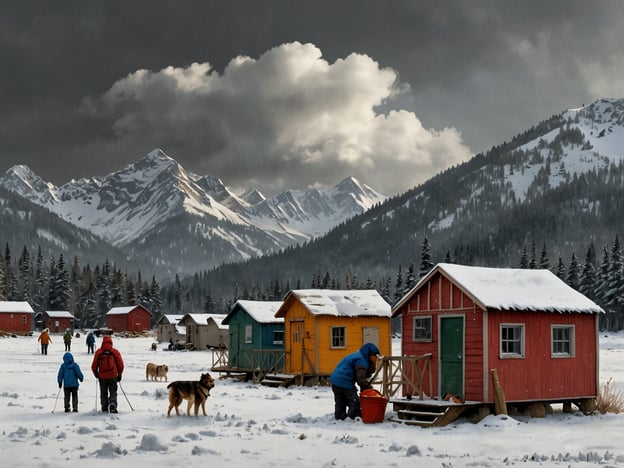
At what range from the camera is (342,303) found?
3675cm

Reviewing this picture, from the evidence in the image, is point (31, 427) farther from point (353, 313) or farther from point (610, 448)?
point (353, 313)

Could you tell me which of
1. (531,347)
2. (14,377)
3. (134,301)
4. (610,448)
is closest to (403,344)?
(531,347)

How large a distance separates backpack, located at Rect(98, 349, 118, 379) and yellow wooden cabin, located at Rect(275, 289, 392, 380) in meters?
15.2

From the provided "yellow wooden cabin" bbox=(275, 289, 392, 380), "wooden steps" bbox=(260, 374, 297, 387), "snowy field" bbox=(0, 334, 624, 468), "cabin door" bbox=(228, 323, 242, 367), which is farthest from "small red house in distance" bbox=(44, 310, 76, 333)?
"snowy field" bbox=(0, 334, 624, 468)

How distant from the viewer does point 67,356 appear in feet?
69.1

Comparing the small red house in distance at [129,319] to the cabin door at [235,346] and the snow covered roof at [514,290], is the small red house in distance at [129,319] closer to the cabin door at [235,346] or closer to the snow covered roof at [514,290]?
the cabin door at [235,346]

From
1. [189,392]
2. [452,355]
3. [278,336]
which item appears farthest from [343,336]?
[189,392]

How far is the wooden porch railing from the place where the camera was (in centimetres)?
2209

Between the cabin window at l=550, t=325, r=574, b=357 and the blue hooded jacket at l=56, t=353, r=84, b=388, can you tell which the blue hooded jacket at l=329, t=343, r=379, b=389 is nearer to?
the cabin window at l=550, t=325, r=574, b=357

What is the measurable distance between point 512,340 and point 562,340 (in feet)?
7.06

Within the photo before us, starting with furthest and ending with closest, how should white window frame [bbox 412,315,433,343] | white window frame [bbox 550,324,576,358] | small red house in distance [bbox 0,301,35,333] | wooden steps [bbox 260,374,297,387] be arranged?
1. small red house in distance [bbox 0,301,35,333]
2. wooden steps [bbox 260,374,297,387]
3. white window frame [bbox 412,315,433,343]
4. white window frame [bbox 550,324,576,358]

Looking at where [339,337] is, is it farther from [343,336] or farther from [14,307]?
[14,307]

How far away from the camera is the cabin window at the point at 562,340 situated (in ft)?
76.6

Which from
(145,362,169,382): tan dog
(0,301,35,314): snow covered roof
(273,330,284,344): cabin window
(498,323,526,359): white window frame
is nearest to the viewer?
(498,323,526,359): white window frame
